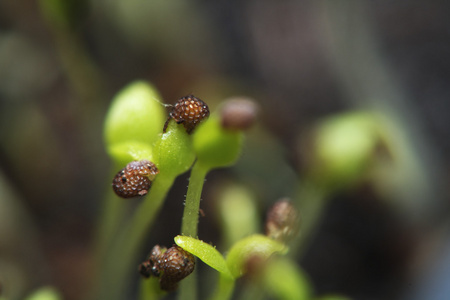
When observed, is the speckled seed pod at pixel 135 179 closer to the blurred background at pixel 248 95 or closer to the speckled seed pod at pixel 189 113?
the speckled seed pod at pixel 189 113

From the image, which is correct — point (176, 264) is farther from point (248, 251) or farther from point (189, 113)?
point (189, 113)

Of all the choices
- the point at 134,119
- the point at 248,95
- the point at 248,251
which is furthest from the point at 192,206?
the point at 248,95

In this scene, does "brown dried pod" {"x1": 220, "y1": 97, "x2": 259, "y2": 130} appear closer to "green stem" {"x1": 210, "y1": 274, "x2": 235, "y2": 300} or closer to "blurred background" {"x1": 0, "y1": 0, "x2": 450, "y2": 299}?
"green stem" {"x1": 210, "y1": 274, "x2": 235, "y2": 300}

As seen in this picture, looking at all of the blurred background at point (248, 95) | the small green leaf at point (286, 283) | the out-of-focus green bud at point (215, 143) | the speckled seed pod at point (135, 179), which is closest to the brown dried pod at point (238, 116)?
the out-of-focus green bud at point (215, 143)

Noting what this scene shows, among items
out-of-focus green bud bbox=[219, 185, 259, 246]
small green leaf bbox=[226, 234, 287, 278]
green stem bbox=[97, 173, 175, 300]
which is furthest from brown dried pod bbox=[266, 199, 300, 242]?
out-of-focus green bud bbox=[219, 185, 259, 246]

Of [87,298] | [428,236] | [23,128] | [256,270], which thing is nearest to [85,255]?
[87,298]

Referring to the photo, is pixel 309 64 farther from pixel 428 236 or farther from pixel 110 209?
pixel 110 209
